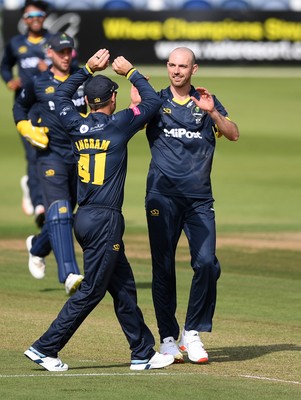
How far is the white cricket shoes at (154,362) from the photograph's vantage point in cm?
884

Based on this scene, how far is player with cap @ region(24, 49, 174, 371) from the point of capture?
869cm

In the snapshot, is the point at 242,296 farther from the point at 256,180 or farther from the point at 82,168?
the point at 256,180

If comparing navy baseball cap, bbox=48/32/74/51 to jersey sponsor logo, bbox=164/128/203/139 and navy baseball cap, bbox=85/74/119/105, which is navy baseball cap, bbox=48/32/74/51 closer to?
jersey sponsor logo, bbox=164/128/203/139

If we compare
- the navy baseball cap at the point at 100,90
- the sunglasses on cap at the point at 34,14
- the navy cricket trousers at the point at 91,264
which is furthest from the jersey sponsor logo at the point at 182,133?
the sunglasses on cap at the point at 34,14

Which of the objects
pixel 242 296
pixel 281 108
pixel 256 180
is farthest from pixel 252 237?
pixel 281 108

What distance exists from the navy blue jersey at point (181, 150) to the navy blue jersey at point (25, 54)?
8.99 m

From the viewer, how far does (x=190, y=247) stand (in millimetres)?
9336

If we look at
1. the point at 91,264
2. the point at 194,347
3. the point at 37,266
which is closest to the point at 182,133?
the point at 91,264

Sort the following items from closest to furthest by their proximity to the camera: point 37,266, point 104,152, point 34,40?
point 104,152
point 37,266
point 34,40

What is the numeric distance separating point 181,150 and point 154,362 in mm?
1615

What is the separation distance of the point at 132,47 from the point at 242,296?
77.5 feet

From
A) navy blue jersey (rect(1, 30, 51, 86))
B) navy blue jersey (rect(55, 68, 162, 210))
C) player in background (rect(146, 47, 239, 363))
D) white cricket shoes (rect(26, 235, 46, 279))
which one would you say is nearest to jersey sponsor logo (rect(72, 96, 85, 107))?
white cricket shoes (rect(26, 235, 46, 279))

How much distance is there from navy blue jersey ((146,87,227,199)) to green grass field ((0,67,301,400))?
133 centimetres

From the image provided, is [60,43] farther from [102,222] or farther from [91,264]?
[91,264]
